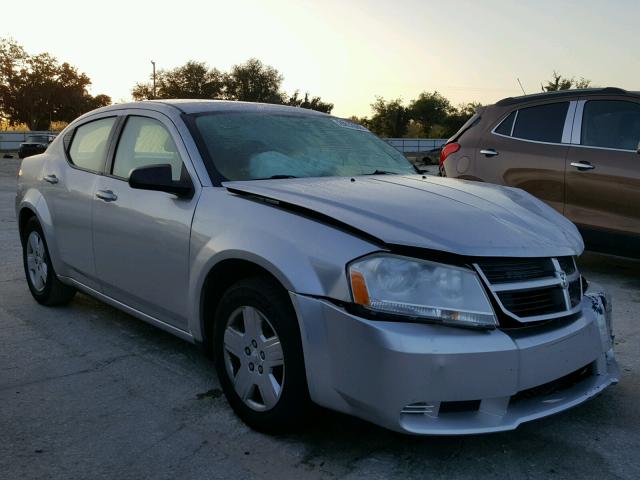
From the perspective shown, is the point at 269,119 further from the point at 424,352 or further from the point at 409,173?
the point at 424,352

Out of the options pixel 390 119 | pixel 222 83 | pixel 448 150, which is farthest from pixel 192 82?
pixel 448 150

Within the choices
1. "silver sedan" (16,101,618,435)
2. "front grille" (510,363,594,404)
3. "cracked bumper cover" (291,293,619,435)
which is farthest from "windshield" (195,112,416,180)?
"front grille" (510,363,594,404)

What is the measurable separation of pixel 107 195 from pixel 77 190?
0.50m

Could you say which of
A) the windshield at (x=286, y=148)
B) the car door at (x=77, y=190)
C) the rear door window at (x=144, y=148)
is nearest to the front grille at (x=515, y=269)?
the windshield at (x=286, y=148)

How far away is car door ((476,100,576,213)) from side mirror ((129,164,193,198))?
4.10 meters

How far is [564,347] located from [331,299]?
96cm

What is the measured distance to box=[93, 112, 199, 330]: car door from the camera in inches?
137

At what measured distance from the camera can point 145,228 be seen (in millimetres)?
3697

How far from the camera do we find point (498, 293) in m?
2.63

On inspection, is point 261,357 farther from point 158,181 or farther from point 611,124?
point 611,124

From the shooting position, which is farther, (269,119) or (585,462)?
(269,119)

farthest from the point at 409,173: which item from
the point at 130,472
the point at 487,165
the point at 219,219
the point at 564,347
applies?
the point at 487,165

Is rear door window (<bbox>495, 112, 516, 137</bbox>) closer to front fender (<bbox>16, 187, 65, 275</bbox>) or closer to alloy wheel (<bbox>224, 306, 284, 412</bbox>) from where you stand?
front fender (<bbox>16, 187, 65, 275</bbox>)

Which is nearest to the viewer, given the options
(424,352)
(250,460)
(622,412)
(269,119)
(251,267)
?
(424,352)
